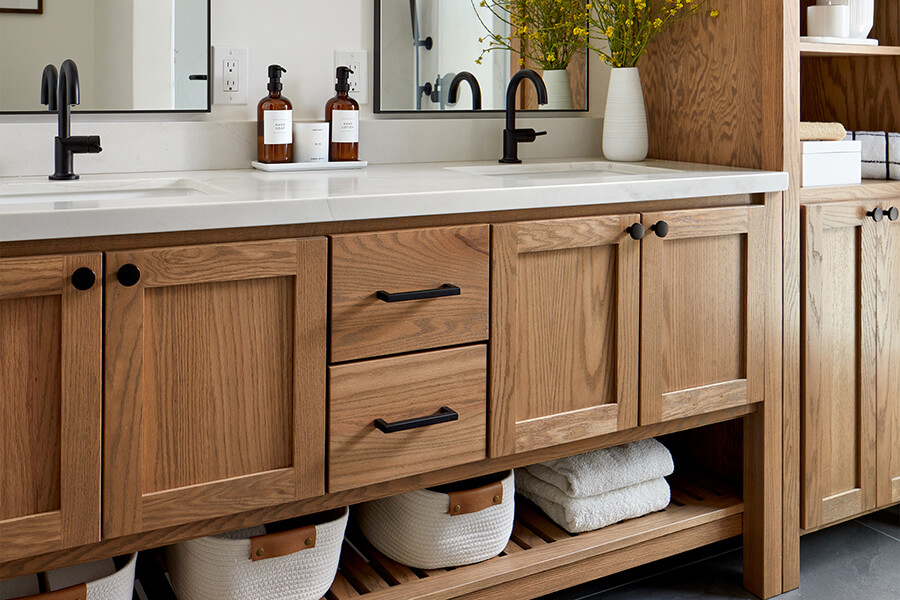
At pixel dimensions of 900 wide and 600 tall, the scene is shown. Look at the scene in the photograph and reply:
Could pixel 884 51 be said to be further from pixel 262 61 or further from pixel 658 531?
pixel 262 61

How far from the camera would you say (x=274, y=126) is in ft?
6.00

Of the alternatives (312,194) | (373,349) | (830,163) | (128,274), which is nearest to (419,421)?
(373,349)

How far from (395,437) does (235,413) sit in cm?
26

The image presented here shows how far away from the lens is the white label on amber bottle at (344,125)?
190 cm

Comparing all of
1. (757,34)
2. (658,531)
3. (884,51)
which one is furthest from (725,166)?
(658,531)

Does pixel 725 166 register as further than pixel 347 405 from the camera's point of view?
Yes

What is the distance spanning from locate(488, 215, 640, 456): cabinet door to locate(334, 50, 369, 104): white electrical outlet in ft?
2.19

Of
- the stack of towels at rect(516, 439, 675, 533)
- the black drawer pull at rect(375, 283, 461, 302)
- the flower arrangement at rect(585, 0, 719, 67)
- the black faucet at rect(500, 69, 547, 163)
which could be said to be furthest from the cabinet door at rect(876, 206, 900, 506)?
the black drawer pull at rect(375, 283, 461, 302)

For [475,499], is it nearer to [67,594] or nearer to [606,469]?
[606,469]

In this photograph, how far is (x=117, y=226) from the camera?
3.93ft

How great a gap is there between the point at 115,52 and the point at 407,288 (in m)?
0.78

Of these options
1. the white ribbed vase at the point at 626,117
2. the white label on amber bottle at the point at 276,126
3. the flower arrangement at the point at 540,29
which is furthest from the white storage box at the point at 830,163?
the white label on amber bottle at the point at 276,126

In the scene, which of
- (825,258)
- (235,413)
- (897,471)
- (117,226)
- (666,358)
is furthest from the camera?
(897,471)

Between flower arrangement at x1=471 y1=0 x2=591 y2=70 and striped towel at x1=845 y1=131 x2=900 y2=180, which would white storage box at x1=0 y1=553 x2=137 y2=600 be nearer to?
flower arrangement at x1=471 y1=0 x2=591 y2=70
